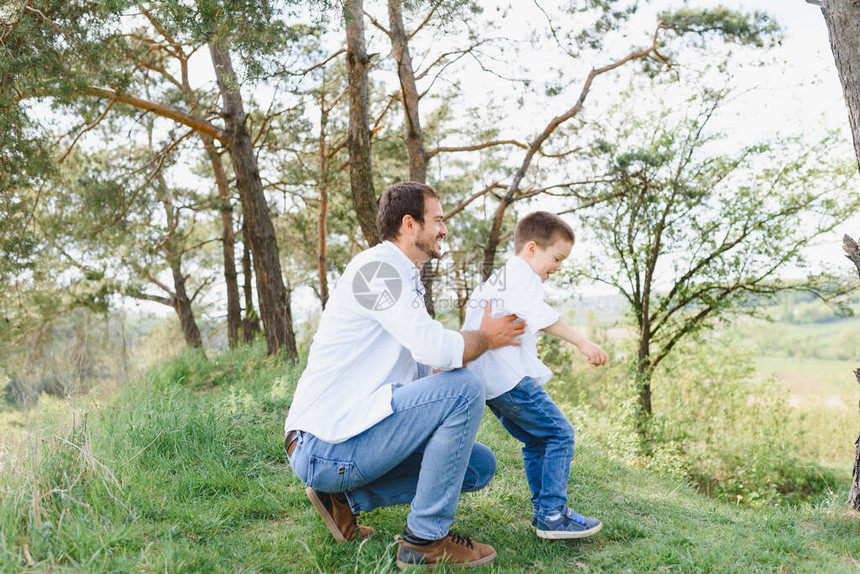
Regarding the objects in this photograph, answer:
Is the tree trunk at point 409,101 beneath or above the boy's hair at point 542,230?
above

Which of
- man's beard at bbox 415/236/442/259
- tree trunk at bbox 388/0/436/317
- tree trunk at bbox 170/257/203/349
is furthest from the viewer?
tree trunk at bbox 170/257/203/349

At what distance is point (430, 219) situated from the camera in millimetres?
2648

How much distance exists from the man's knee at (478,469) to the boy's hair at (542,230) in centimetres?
100

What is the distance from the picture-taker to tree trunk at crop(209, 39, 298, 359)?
823cm

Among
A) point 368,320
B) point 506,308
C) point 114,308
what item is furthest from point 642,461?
point 114,308

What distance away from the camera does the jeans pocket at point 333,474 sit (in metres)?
2.35

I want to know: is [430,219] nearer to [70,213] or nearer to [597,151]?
[597,151]

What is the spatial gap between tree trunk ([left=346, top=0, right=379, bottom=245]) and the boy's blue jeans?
4.55 meters

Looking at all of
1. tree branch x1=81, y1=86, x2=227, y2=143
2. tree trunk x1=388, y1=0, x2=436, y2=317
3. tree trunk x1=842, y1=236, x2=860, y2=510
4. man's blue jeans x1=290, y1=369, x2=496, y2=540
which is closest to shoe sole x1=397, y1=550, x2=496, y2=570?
man's blue jeans x1=290, y1=369, x2=496, y2=540

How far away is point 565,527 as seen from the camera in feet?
8.89

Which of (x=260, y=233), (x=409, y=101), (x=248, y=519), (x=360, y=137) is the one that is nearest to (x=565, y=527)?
(x=248, y=519)

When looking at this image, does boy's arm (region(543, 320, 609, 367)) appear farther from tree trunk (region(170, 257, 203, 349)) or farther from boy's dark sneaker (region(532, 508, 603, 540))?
tree trunk (region(170, 257, 203, 349))

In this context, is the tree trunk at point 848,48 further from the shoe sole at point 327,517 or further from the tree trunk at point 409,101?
the tree trunk at point 409,101

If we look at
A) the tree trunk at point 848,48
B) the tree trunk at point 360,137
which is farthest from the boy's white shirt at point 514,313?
the tree trunk at point 360,137
